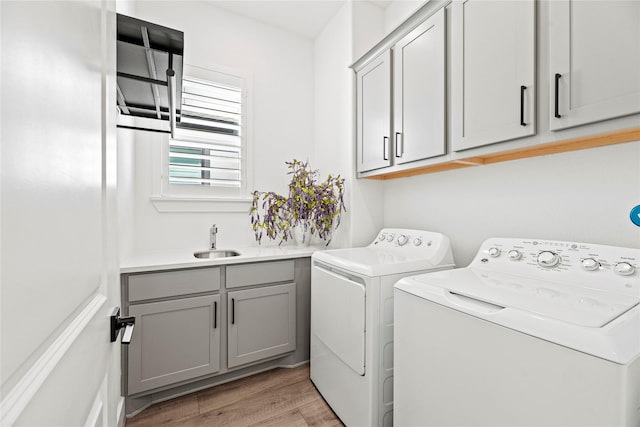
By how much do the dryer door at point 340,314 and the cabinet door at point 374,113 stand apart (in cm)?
88

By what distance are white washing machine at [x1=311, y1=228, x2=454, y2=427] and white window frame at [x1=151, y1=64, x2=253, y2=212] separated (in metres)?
1.06

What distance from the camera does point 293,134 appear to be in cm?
292

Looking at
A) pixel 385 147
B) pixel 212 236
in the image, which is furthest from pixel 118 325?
pixel 385 147

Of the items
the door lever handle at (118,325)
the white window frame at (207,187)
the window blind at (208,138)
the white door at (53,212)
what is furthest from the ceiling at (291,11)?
the door lever handle at (118,325)

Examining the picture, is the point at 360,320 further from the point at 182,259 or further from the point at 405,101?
the point at 405,101

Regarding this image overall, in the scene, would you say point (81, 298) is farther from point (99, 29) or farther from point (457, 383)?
point (457, 383)

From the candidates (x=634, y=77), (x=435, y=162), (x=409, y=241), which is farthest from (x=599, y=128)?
(x=409, y=241)

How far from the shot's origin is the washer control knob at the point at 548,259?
1.23 m

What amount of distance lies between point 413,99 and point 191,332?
6.73 feet

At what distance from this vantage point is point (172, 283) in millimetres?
1862

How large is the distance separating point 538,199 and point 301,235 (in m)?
1.90

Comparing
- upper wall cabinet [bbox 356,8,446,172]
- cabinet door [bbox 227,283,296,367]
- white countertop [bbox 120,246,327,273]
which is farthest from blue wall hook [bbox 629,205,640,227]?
cabinet door [bbox 227,283,296,367]

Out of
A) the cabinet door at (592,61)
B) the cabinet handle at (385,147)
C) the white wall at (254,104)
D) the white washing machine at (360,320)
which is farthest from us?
the white wall at (254,104)

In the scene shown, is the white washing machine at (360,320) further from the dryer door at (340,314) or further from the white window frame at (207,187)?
the white window frame at (207,187)
